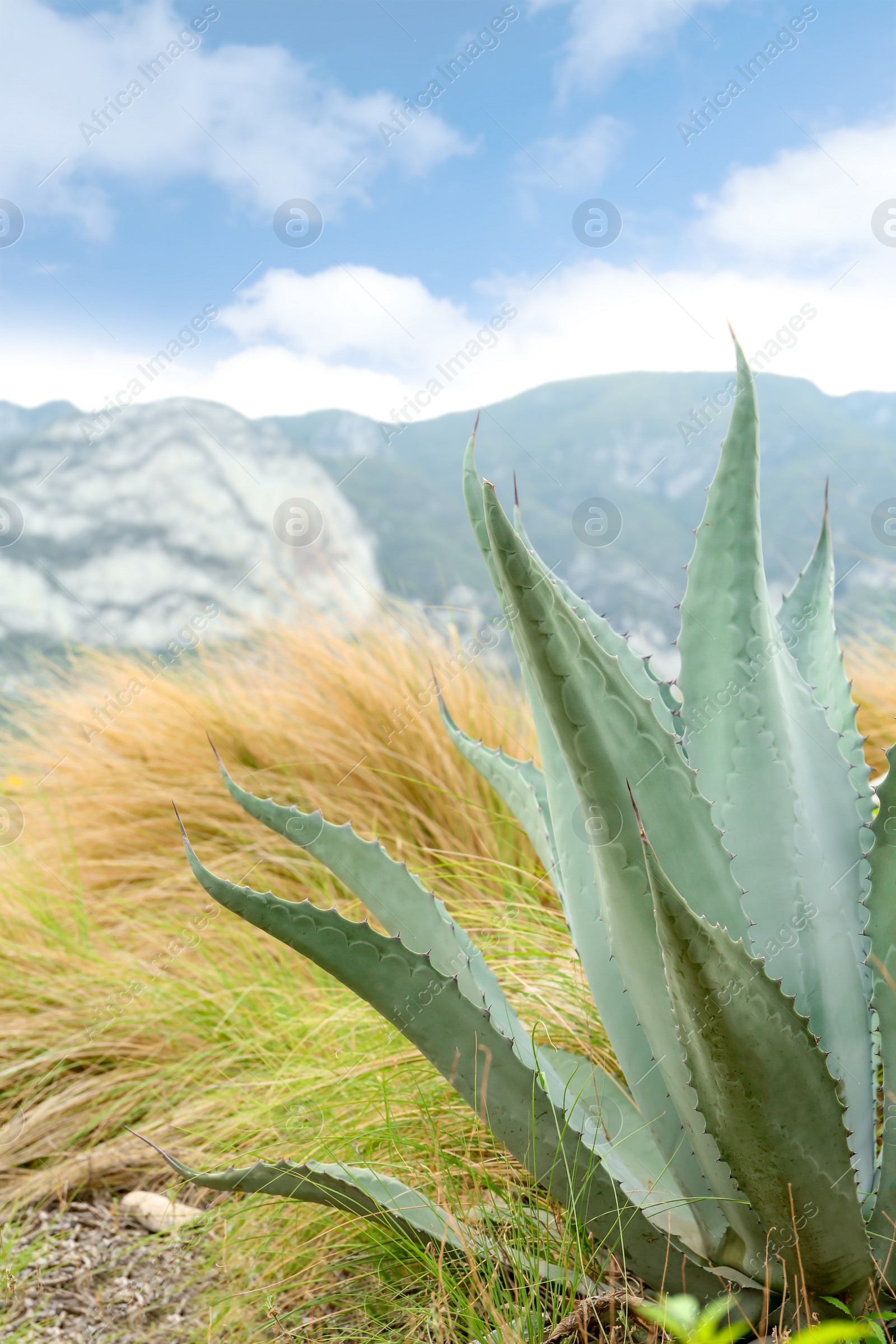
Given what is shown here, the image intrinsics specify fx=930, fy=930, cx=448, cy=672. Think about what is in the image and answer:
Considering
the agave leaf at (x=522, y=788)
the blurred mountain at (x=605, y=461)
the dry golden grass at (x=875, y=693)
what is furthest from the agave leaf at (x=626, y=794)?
the blurred mountain at (x=605, y=461)

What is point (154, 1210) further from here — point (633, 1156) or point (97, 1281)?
point (633, 1156)

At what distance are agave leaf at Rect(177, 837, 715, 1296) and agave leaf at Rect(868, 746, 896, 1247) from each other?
218mm

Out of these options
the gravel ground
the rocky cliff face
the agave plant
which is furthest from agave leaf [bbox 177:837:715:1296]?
the rocky cliff face

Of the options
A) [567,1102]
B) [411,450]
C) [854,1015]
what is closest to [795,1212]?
[854,1015]

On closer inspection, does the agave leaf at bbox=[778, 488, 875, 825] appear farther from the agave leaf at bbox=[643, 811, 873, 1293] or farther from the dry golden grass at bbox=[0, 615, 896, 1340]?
the dry golden grass at bbox=[0, 615, 896, 1340]

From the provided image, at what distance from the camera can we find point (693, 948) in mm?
717

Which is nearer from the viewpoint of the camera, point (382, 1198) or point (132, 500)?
point (382, 1198)

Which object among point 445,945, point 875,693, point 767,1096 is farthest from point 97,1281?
point 875,693

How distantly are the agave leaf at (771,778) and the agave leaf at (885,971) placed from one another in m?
0.03

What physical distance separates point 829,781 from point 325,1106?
100 centimetres

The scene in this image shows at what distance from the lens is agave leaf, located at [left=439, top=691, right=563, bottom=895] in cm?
121

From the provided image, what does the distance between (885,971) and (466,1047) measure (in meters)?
0.40

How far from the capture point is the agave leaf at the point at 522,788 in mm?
1207

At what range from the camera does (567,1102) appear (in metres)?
1.12
